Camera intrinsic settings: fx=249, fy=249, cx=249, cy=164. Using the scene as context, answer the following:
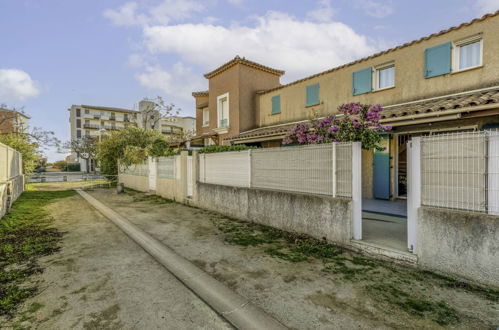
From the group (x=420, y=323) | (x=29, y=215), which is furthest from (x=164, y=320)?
(x=29, y=215)

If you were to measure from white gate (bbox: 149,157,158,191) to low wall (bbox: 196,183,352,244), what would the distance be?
607 cm

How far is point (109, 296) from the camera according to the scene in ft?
10.3

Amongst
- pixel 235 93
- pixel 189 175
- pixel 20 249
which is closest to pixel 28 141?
pixel 235 93

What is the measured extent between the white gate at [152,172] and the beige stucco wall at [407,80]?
742cm

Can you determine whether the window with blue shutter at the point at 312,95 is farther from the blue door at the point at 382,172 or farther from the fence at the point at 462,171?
the fence at the point at 462,171

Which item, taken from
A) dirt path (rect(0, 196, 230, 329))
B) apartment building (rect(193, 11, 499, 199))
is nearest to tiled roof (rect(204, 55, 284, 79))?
apartment building (rect(193, 11, 499, 199))

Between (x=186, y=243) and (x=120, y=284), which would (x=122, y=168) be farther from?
(x=120, y=284)

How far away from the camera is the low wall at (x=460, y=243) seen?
10.5 ft

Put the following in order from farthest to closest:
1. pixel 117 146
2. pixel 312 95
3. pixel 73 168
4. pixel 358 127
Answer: pixel 73 168
pixel 117 146
pixel 312 95
pixel 358 127

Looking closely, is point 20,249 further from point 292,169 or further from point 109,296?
point 292,169

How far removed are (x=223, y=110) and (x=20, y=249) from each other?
42.8 feet

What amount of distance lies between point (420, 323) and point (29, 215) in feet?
35.1

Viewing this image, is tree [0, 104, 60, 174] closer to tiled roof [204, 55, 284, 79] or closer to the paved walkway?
tiled roof [204, 55, 284, 79]

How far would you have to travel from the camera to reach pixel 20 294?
125 inches
